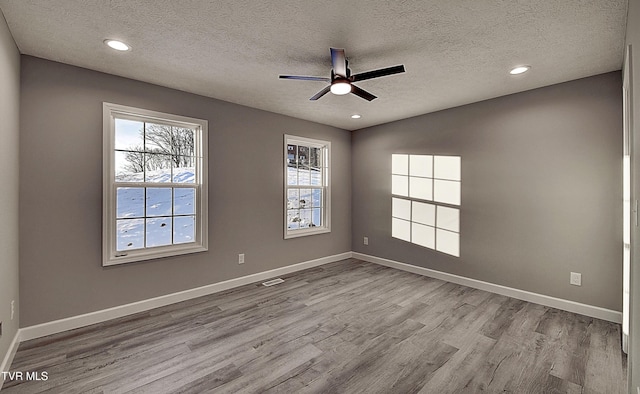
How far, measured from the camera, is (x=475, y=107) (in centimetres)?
385

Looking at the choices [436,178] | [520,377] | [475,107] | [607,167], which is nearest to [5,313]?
[520,377]

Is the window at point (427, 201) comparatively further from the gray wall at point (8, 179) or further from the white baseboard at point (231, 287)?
the gray wall at point (8, 179)

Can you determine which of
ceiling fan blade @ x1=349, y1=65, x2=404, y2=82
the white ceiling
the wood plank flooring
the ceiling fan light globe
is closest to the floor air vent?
the wood plank flooring

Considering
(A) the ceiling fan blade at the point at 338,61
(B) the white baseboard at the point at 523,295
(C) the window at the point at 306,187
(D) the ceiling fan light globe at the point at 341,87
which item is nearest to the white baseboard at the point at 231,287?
(B) the white baseboard at the point at 523,295

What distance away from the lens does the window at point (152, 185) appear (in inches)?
117

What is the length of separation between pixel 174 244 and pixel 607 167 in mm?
4895

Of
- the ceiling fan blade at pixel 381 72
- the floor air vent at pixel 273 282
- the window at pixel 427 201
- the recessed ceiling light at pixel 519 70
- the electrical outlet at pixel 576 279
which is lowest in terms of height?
the floor air vent at pixel 273 282

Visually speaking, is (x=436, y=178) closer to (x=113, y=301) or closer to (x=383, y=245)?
(x=383, y=245)

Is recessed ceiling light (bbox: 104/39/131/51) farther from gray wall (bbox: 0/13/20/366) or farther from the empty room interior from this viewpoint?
gray wall (bbox: 0/13/20/366)

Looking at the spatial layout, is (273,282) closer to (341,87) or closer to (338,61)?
(341,87)

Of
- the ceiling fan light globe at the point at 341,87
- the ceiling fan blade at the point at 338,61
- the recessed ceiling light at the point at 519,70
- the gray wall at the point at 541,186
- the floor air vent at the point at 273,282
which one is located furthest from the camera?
the floor air vent at the point at 273,282

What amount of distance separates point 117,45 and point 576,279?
5104 millimetres

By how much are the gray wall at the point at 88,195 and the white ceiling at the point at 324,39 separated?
0.25 metres

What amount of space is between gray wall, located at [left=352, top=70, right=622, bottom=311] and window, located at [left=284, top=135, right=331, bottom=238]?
1711mm
